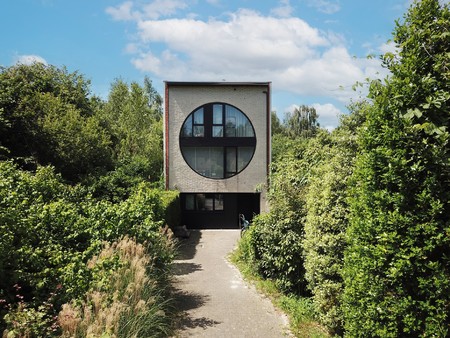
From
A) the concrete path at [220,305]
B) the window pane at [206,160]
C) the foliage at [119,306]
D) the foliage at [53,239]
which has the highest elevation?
the window pane at [206,160]

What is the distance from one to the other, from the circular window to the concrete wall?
1.11 feet

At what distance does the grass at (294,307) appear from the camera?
606cm

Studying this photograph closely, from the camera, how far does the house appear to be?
2286 centimetres

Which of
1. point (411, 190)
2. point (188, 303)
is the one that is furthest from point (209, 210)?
point (411, 190)

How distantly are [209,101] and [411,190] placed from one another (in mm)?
20249

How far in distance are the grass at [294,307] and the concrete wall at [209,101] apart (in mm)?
13096

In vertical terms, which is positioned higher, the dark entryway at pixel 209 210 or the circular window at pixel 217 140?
the circular window at pixel 217 140

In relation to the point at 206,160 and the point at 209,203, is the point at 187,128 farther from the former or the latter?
the point at 209,203

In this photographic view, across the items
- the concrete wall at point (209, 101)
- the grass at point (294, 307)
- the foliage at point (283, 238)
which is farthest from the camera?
the concrete wall at point (209, 101)

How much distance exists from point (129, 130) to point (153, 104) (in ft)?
68.7

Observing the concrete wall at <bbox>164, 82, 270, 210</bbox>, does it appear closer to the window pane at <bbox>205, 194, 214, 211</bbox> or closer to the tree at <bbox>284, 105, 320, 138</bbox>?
the window pane at <bbox>205, 194, 214, 211</bbox>

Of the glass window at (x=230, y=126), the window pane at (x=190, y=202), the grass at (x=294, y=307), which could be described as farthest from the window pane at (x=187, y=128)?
the grass at (x=294, y=307)

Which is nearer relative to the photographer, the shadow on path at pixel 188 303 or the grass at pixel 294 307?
the grass at pixel 294 307

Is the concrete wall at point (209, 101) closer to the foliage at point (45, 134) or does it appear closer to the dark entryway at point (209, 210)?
the dark entryway at point (209, 210)
